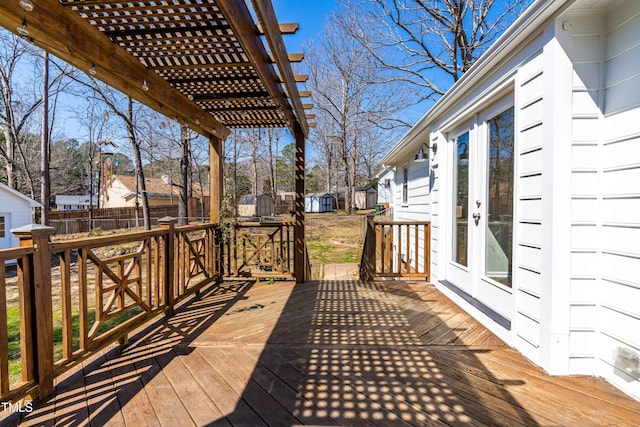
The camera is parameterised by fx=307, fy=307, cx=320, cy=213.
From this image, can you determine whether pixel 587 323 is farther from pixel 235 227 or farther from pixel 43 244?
pixel 235 227

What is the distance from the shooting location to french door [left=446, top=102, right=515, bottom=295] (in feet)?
8.36

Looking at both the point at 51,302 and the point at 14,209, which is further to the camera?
the point at 14,209

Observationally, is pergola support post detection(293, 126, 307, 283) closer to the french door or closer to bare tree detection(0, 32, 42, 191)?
the french door

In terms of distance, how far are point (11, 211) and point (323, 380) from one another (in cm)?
1226

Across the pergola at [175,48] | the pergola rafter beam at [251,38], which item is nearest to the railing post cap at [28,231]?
the pergola at [175,48]

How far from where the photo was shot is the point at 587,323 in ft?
6.29

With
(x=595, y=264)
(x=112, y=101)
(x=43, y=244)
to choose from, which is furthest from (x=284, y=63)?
(x=112, y=101)

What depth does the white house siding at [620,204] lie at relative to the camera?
5.56 ft

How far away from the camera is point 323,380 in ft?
6.31

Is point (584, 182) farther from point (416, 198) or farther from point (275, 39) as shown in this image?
point (416, 198)

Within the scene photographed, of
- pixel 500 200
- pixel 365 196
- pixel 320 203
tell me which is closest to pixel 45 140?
pixel 500 200

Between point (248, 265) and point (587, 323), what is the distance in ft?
12.5

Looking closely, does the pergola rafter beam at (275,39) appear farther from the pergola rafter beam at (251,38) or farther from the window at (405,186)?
the window at (405,186)

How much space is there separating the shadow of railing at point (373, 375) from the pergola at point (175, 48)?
235 centimetres
